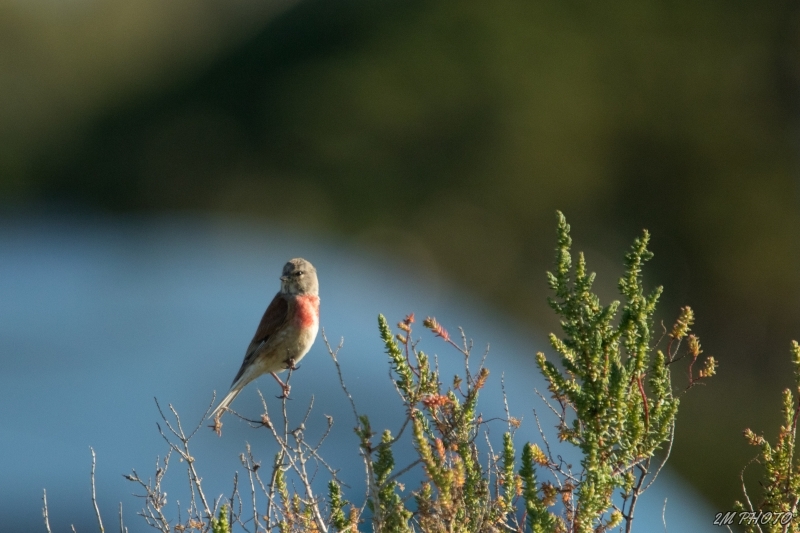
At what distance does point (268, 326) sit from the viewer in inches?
191

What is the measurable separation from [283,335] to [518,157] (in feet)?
55.5

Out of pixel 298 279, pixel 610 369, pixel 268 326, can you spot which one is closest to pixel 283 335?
pixel 268 326

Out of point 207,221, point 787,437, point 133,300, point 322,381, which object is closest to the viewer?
point 787,437

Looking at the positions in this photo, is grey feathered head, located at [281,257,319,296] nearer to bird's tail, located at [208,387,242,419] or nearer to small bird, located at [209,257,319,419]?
small bird, located at [209,257,319,419]

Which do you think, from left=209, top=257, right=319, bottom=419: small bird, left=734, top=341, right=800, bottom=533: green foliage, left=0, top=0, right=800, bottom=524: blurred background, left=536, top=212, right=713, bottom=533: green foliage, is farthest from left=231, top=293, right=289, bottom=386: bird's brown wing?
left=0, top=0, right=800, bottom=524: blurred background

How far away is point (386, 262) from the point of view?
60.6 feet

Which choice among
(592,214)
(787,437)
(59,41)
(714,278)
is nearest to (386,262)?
(592,214)

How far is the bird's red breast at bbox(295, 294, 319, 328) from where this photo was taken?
484 centimetres

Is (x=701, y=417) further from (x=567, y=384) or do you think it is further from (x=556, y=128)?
(x=567, y=384)

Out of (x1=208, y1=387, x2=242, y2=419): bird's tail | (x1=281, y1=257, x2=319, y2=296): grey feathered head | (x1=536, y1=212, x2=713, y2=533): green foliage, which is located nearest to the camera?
(x1=536, y1=212, x2=713, y2=533): green foliage

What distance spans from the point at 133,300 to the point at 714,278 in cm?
1214

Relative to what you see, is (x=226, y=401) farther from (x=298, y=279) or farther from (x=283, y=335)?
(x=298, y=279)

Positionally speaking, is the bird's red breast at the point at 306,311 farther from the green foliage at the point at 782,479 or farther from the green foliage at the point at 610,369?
the green foliage at the point at 782,479

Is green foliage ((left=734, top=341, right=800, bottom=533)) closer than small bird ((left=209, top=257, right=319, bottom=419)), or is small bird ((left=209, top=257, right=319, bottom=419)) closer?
green foliage ((left=734, top=341, right=800, bottom=533))
